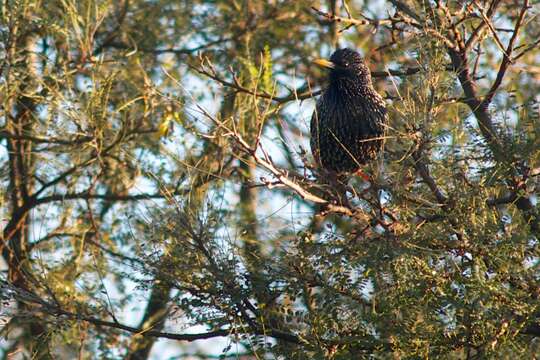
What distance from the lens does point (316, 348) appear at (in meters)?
3.93

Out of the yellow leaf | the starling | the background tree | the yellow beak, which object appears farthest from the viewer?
the yellow leaf

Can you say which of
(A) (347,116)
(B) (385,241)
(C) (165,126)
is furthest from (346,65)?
(B) (385,241)

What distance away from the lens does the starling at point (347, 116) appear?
5.45 m

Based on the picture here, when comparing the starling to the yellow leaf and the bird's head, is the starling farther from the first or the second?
the yellow leaf

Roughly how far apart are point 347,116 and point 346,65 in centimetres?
43

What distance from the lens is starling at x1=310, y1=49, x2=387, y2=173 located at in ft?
17.9

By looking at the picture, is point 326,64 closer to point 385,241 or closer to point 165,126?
point 165,126

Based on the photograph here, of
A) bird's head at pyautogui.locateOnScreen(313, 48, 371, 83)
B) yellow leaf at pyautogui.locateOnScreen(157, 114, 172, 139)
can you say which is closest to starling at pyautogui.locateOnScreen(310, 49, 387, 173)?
bird's head at pyautogui.locateOnScreen(313, 48, 371, 83)

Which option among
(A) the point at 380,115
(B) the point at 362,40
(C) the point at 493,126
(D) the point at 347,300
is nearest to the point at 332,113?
(A) the point at 380,115

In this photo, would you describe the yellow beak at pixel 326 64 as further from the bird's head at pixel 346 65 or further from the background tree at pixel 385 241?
the background tree at pixel 385 241

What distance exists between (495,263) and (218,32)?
4098 mm

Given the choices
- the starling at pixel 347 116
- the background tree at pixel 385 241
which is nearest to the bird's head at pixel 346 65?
the starling at pixel 347 116

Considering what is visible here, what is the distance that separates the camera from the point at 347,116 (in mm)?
5531

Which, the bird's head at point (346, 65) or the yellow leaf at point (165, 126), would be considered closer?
the bird's head at point (346, 65)
